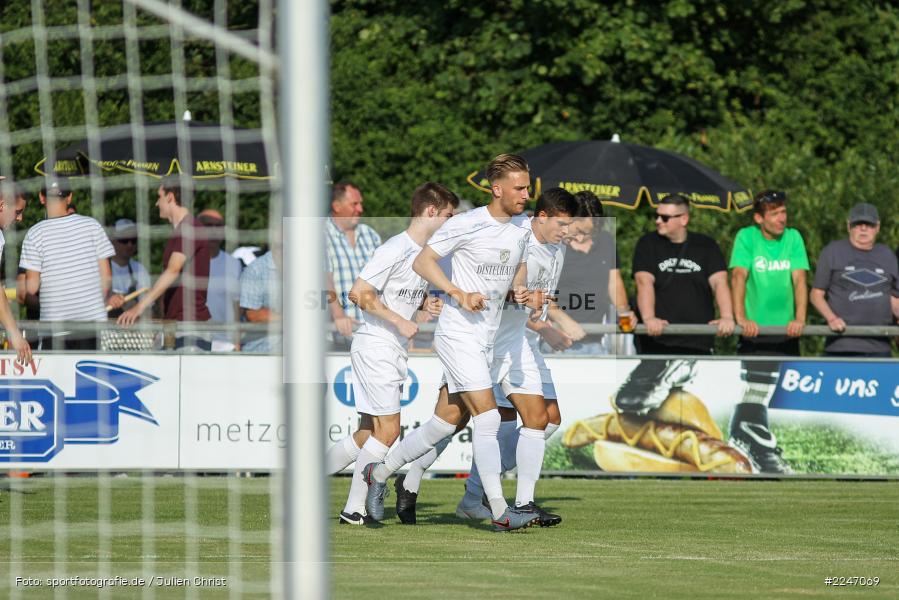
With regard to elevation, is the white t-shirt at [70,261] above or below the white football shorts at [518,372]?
above

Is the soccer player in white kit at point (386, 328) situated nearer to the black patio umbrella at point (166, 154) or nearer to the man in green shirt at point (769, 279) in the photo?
the black patio umbrella at point (166, 154)

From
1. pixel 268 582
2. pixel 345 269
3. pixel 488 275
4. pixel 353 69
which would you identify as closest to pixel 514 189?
pixel 488 275

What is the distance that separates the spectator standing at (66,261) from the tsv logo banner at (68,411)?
798 millimetres

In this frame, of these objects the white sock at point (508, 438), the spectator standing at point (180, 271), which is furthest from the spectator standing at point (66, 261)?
the white sock at point (508, 438)

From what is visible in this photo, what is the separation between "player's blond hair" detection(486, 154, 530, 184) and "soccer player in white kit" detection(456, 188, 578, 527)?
91 centimetres

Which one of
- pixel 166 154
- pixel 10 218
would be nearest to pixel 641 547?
pixel 10 218

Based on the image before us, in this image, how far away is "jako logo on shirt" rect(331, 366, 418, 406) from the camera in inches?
547

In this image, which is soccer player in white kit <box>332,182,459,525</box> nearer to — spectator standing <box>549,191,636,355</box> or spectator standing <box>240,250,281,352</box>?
spectator standing <box>240,250,281,352</box>

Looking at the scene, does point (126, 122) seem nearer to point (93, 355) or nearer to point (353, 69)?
point (93, 355)

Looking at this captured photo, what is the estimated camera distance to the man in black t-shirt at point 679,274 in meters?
14.4

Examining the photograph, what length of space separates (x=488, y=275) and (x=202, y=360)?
4.34m

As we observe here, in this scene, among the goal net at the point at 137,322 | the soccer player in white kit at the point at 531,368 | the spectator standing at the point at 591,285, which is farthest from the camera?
the spectator standing at the point at 591,285

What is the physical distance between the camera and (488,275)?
1022 centimetres

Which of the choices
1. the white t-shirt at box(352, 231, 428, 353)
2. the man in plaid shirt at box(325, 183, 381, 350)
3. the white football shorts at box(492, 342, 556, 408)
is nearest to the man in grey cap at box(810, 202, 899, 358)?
the man in plaid shirt at box(325, 183, 381, 350)
